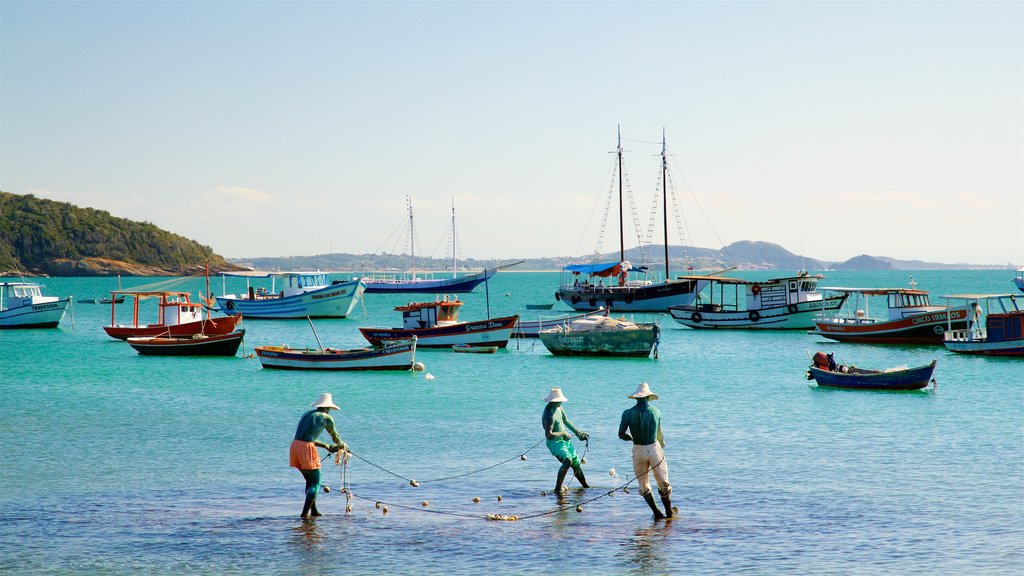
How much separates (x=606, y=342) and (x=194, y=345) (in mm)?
17823

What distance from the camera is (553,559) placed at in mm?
12914

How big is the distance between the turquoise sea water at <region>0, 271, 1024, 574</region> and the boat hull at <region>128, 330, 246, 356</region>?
8.39 m

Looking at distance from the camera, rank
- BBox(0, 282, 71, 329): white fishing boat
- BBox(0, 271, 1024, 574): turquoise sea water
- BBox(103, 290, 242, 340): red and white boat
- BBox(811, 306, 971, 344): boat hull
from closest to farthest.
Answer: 1. BBox(0, 271, 1024, 574): turquoise sea water
2. BBox(811, 306, 971, 344): boat hull
3. BBox(103, 290, 242, 340): red and white boat
4. BBox(0, 282, 71, 329): white fishing boat

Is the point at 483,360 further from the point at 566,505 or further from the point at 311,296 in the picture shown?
the point at 311,296

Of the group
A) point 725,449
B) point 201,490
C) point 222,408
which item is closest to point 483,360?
point 222,408

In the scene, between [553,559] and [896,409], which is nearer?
[553,559]

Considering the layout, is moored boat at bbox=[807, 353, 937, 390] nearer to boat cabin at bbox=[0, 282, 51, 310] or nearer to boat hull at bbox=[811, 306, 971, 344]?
boat hull at bbox=[811, 306, 971, 344]

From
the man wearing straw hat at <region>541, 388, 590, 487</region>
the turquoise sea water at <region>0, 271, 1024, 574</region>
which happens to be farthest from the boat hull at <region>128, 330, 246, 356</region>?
the man wearing straw hat at <region>541, 388, 590, 487</region>

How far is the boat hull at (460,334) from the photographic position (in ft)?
151

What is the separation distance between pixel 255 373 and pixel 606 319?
15.7 meters

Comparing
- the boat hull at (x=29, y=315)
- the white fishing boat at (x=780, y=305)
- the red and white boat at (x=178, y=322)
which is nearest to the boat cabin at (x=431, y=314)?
the red and white boat at (x=178, y=322)

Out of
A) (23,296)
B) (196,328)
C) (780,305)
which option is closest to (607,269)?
(780,305)

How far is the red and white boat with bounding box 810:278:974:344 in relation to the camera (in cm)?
4688

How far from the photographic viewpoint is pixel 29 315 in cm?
6488
